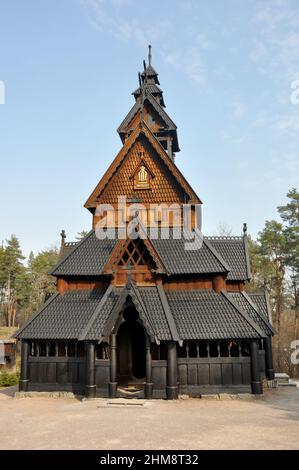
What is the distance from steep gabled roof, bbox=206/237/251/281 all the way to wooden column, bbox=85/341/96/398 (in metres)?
7.96

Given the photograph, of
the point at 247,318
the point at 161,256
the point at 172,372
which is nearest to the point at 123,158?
the point at 161,256

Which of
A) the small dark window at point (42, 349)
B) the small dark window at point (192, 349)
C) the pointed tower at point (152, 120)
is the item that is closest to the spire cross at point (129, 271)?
the small dark window at point (192, 349)

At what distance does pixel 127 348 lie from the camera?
17625 mm

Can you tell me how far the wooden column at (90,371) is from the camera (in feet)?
49.4

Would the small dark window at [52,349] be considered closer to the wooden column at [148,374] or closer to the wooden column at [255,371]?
the wooden column at [148,374]

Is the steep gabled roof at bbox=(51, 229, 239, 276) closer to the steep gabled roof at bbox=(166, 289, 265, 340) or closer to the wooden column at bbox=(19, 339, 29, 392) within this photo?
the steep gabled roof at bbox=(166, 289, 265, 340)

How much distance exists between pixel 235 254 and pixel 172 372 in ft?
27.0

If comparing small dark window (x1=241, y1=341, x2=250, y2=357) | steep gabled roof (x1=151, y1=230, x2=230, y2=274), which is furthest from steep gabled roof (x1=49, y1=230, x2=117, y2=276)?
small dark window (x1=241, y1=341, x2=250, y2=357)

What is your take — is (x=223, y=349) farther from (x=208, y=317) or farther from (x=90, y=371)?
(x=90, y=371)

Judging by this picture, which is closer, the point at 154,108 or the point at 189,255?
the point at 189,255


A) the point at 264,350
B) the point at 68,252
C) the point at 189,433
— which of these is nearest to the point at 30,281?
the point at 68,252

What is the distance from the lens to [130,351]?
1758 centimetres
